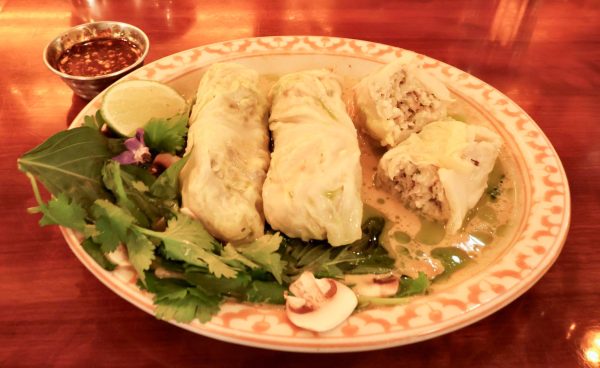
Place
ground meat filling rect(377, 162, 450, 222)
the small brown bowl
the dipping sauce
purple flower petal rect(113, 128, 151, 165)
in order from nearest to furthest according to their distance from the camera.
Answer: purple flower petal rect(113, 128, 151, 165) < ground meat filling rect(377, 162, 450, 222) < the small brown bowl < the dipping sauce

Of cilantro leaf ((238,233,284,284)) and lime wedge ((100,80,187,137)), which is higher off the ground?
lime wedge ((100,80,187,137))

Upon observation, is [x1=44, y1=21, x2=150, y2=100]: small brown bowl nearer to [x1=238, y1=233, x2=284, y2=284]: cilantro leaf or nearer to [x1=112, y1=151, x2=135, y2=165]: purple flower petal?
[x1=112, y1=151, x2=135, y2=165]: purple flower petal

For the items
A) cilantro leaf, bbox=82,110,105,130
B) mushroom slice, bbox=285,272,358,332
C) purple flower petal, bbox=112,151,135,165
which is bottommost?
mushroom slice, bbox=285,272,358,332

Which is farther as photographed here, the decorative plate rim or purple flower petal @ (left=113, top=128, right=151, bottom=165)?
purple flower petal @ (left=113, top=128, right=151, bottom=165)

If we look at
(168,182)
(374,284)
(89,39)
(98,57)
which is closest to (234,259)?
(168,182)

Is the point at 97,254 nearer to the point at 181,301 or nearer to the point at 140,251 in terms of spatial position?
the point at 140,251

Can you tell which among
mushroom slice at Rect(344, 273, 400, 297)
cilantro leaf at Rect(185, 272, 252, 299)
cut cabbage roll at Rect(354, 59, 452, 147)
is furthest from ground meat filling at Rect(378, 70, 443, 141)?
cilantro leaf at Rect(185, 272, 252, 299)

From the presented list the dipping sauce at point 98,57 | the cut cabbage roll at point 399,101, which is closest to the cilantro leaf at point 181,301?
the cut cabbage roll at point 399,101

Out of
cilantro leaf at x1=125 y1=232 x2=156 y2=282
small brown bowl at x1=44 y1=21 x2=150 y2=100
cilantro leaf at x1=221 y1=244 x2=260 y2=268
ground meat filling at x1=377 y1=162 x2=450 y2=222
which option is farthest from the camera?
small brown bowl at x1=44 y1=21 x2=150 y2=100
